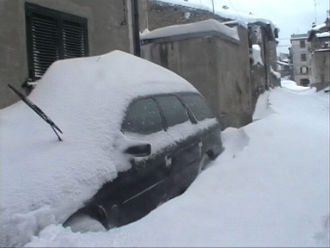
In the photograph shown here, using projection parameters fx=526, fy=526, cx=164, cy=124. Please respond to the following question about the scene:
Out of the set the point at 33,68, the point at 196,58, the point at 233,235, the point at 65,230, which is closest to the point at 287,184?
the point at 233,235

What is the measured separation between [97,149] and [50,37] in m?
4.50

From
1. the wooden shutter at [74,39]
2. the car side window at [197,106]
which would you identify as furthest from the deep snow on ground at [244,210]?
the wooden shutter at [74,39]

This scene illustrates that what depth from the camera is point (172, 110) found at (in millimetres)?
5500

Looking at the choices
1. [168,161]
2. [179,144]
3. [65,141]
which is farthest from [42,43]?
[65,141]

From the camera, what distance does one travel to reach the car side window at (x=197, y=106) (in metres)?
6.08

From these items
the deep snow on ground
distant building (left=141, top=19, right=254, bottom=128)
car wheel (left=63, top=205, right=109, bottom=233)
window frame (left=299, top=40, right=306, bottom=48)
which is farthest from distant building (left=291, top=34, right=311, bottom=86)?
car wheel (left=63, top=205, right=109, bottom=233)

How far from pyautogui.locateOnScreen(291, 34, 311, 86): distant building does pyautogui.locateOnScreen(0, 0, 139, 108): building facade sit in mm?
71793

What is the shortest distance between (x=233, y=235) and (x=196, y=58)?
6.52 metres

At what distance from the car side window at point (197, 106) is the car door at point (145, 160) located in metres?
0.98

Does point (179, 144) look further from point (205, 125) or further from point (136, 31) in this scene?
point (136, 31)

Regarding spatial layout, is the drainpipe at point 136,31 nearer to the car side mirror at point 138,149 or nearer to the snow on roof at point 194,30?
the snow on roof at point 194,30

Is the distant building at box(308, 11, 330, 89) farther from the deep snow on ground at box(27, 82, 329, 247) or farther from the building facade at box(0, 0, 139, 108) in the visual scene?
the deep snow on ground at box(27, 82, 329, 247)

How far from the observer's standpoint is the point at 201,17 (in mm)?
27797

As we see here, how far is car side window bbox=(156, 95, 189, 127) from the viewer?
5.28m
